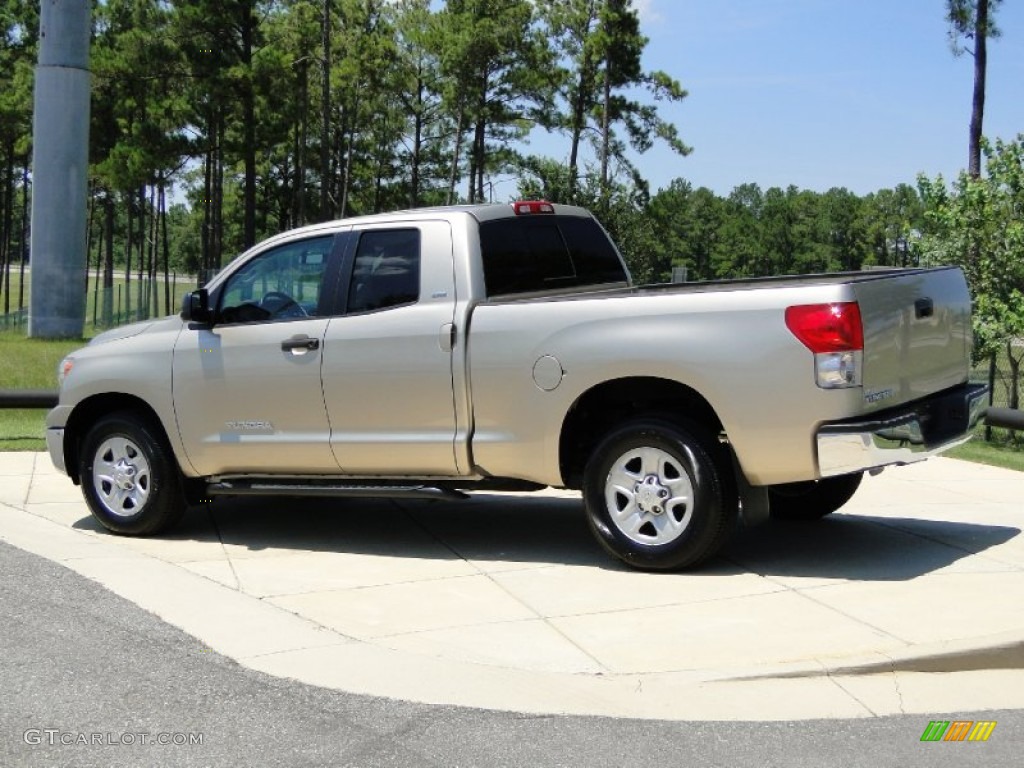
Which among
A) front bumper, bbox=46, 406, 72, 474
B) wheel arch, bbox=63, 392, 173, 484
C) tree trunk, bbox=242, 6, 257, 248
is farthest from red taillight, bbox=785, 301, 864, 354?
tree trunk, bbox=242, 6, 257, 248

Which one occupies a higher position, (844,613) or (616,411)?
(616,411)

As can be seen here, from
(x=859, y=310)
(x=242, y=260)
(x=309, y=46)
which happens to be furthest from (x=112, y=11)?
(x=859, y=310)

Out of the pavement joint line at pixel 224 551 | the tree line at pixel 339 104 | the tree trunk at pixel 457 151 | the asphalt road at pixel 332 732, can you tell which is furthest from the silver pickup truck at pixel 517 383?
the tree trunk at pixel 457 151

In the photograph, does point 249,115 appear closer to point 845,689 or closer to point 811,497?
point 811,497

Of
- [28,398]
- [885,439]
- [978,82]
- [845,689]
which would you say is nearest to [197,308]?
[885,439]

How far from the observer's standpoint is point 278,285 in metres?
8.27

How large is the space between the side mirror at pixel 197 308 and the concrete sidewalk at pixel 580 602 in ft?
4.95

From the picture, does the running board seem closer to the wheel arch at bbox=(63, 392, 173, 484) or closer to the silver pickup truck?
the silver pickup truck

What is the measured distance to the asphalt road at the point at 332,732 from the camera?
4488 millimetres

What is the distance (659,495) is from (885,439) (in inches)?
49.7

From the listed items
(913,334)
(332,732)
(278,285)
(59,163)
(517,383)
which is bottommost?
(332,732)

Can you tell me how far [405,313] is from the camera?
7.62m

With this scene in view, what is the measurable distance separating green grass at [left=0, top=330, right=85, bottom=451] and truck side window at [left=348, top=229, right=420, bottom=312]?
20.4 feet

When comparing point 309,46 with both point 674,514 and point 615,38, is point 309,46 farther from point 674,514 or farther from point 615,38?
point 674,514
